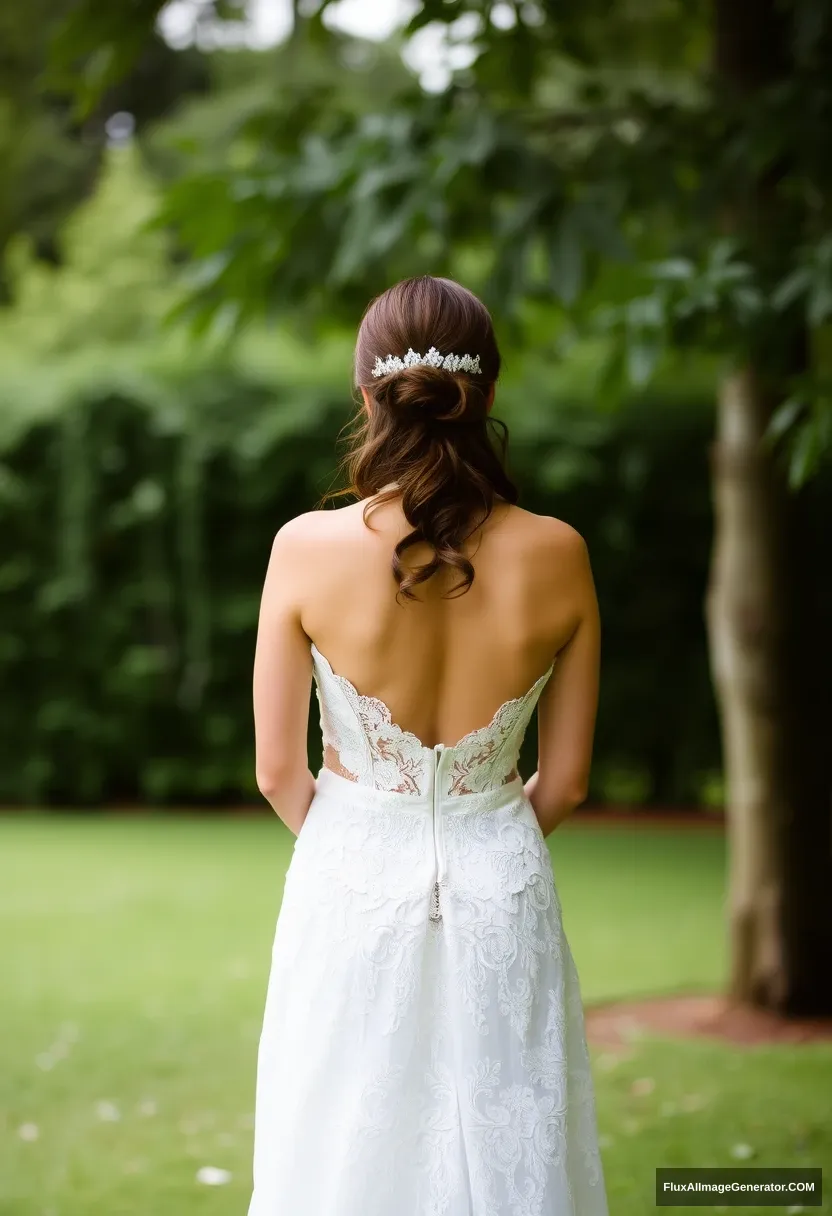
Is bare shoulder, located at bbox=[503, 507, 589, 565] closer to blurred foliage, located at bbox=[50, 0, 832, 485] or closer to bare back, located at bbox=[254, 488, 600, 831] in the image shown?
bare back, located at bbox=[254, 488, 600, 831]

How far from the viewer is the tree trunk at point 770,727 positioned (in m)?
5.34

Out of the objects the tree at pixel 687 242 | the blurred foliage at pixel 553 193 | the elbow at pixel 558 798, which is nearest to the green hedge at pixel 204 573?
the tree at pixel 687 242

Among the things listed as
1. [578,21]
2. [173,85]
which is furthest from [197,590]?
[173,85]

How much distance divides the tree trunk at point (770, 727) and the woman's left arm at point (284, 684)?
3.16m

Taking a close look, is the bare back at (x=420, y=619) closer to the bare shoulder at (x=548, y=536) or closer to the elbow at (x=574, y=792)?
the bare shoulder at (x=548, y=536)

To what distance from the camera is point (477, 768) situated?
2436 mm

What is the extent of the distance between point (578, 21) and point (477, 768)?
3.08 metres

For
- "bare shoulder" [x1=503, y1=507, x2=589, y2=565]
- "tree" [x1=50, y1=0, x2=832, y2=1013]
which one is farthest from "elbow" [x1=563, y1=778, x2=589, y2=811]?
"tree" [x1=50, y1=0, x2=832, y2=1013]

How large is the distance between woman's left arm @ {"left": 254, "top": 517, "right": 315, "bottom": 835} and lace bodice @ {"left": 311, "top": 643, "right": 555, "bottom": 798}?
0.14 ft

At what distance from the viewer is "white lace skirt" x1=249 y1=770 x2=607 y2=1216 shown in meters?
2.32

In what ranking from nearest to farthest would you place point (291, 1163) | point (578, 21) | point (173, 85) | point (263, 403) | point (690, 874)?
1. point (291, 1163)
2. point (578, 21)
3. point (690, 874)
4. point (263, 403)
5. point (173, 85)

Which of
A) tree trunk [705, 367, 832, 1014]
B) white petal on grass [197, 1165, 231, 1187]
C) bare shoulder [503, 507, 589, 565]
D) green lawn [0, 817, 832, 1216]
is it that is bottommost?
green lawn [0, 817, 832, 1216]

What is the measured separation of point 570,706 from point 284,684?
1.77 ft

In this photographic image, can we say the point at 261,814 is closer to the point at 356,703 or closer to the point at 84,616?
the point at 84,616
